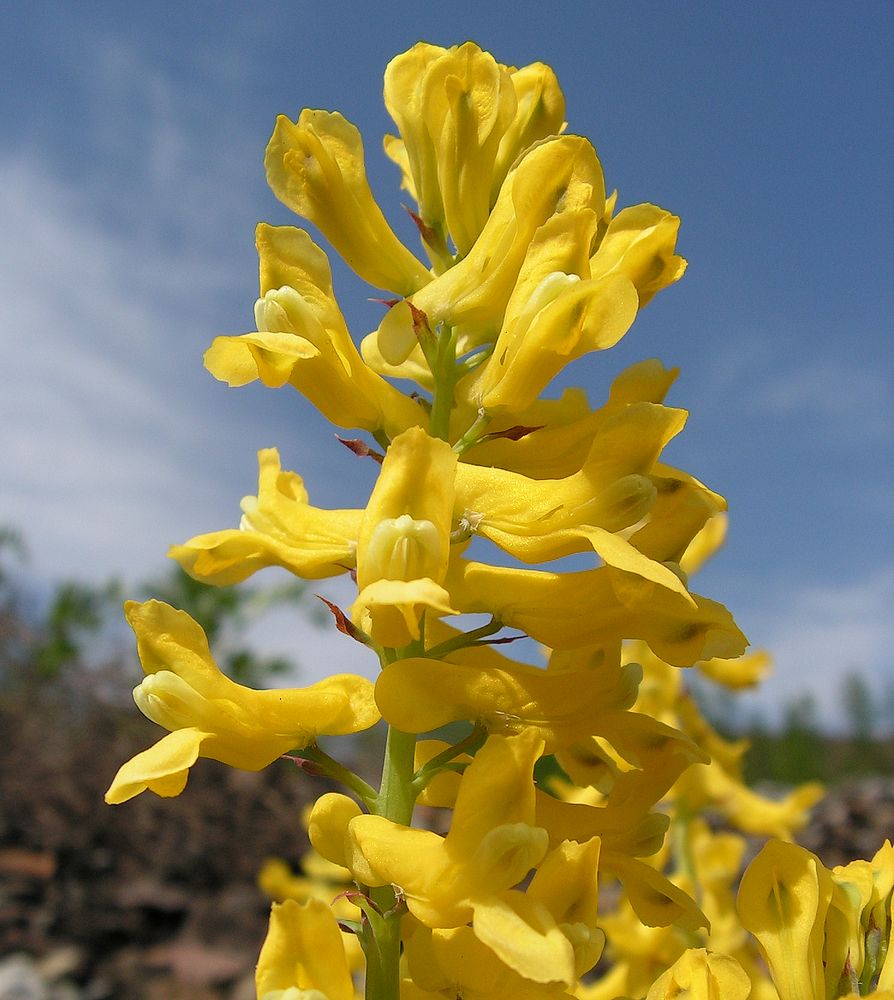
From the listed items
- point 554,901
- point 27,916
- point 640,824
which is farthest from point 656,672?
point 27,916

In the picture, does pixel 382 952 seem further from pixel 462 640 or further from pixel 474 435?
pixel 474 435

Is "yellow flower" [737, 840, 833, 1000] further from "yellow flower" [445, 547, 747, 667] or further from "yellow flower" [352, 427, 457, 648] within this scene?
"yellow flower" [352, 427, 457, 648]

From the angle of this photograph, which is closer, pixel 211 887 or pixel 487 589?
pixel 487 589

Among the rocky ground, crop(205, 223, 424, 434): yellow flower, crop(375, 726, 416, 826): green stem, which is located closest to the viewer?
crop(375, 726, 416, 826): green stem

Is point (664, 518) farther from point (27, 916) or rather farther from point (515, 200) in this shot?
point (27, 916)

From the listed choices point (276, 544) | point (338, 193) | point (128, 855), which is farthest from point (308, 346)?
point (128, 855)

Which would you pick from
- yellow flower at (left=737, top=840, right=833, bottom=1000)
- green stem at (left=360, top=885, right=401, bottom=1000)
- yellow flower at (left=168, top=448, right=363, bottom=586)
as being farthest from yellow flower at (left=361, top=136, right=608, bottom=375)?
yellow flower at (left=737, top=840, right=833, bottom=1000)

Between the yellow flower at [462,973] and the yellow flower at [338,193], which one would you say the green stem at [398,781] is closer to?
the yellow flower at [462,973]
